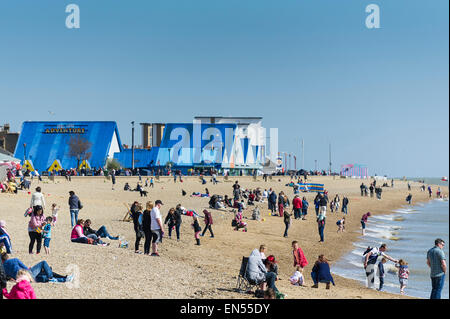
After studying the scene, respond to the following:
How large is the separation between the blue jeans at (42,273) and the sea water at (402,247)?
32.1ft

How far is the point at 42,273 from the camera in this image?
11.2 m

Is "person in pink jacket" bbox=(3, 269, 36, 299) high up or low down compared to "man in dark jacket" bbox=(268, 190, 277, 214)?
up

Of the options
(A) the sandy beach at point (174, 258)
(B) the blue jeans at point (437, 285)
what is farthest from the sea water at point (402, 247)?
(B) the blue jeans at point (437, 285)

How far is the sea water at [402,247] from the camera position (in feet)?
57.7

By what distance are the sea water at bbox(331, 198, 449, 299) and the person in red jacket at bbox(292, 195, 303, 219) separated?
3879mm

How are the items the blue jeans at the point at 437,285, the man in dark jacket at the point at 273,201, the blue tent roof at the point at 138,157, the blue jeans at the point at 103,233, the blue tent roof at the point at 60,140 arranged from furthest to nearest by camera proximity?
the blue tent roof at the point at 138,157 → the blue tent roof at the point at 60,140 → the man in dark jacket at the point at 273,201 → the blue jeans at the point at 103,233 → the blue jeans at the point at 437,285

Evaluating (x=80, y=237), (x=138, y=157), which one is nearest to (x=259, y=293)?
(x=80, y=237)

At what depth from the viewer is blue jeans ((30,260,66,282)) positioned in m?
11.0

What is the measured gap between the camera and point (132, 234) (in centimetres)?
1969

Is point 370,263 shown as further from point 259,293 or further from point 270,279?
point 259,293

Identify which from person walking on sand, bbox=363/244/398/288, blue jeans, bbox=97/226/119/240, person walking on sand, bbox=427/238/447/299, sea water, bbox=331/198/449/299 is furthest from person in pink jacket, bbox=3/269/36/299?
sea water, bbox=331/198/449/299

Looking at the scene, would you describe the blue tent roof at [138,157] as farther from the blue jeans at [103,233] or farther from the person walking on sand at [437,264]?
the person walking on sand at [437,264]

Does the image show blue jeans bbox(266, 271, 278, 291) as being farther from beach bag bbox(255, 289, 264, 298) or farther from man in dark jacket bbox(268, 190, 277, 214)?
man in dark jacket bbox(268, 190, 277, 214)

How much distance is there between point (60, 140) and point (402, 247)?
6219 centimetres
